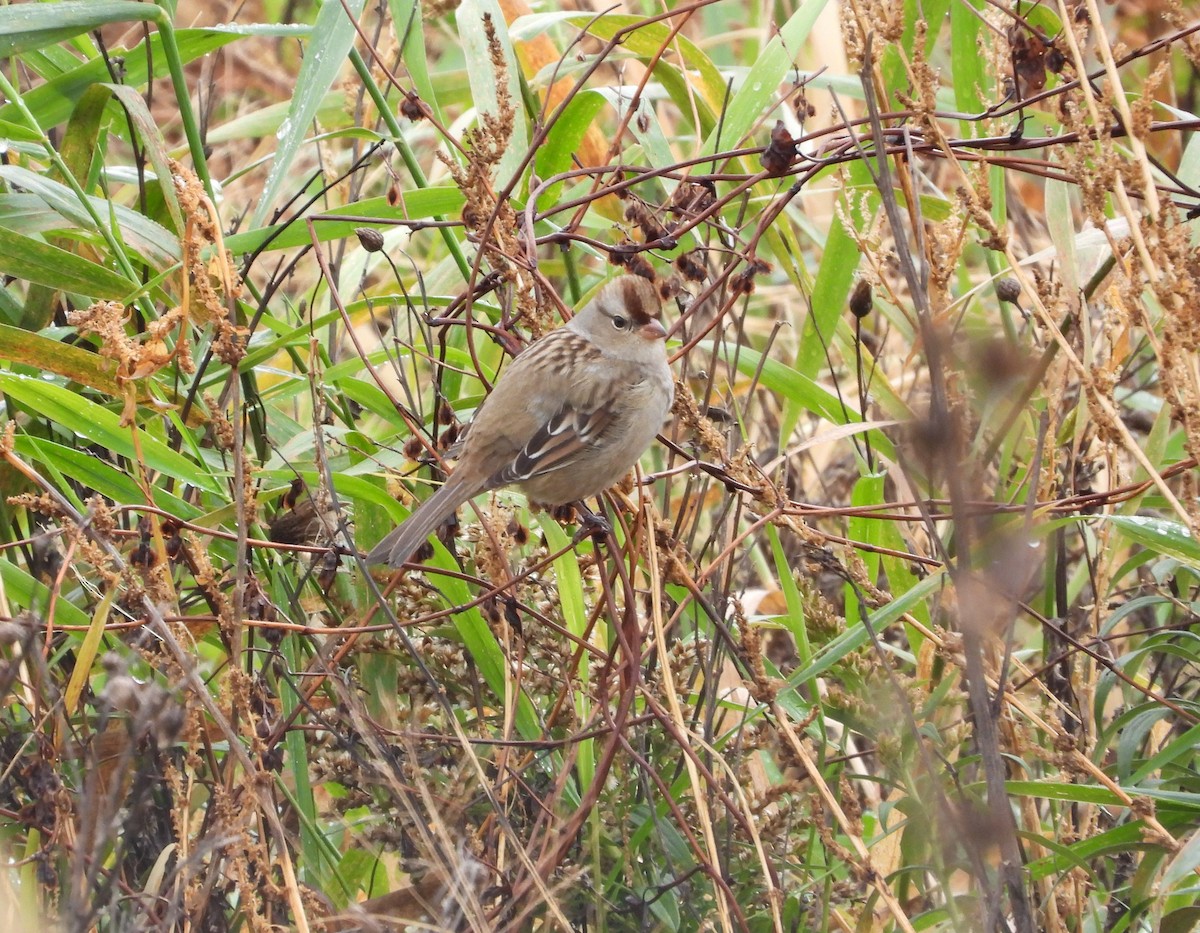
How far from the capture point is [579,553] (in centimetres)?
301

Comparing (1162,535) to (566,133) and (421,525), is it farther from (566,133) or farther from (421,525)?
(566,133)

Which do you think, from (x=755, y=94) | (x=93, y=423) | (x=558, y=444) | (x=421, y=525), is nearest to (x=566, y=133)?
(x=755, y=94)

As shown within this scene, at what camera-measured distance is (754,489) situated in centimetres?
223

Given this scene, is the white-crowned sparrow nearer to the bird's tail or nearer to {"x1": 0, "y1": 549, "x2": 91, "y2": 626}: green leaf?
the bird's tail

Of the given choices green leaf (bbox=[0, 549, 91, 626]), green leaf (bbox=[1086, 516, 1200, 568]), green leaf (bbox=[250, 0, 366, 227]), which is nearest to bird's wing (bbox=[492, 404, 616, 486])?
green leaf (bbox=[250, 0, 366, 227])

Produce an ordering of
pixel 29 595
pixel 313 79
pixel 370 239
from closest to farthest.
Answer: pixel 370 239, pixel 29 595, pixel 313 79

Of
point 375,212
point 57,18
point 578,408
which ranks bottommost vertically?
point 578,408

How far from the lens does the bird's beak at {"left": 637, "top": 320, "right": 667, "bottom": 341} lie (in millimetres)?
2855

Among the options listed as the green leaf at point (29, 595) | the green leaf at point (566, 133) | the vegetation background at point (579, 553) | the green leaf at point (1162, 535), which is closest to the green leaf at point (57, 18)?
the vegetation background at point (579, 553)

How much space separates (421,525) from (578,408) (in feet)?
1.90

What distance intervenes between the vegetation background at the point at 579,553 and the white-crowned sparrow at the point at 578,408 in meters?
0.09

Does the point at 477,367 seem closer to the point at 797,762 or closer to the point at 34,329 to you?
the point at 797,762

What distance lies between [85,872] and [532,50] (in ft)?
9.42

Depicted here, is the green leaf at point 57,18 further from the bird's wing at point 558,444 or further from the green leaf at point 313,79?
the bird's wing at point 558,444
